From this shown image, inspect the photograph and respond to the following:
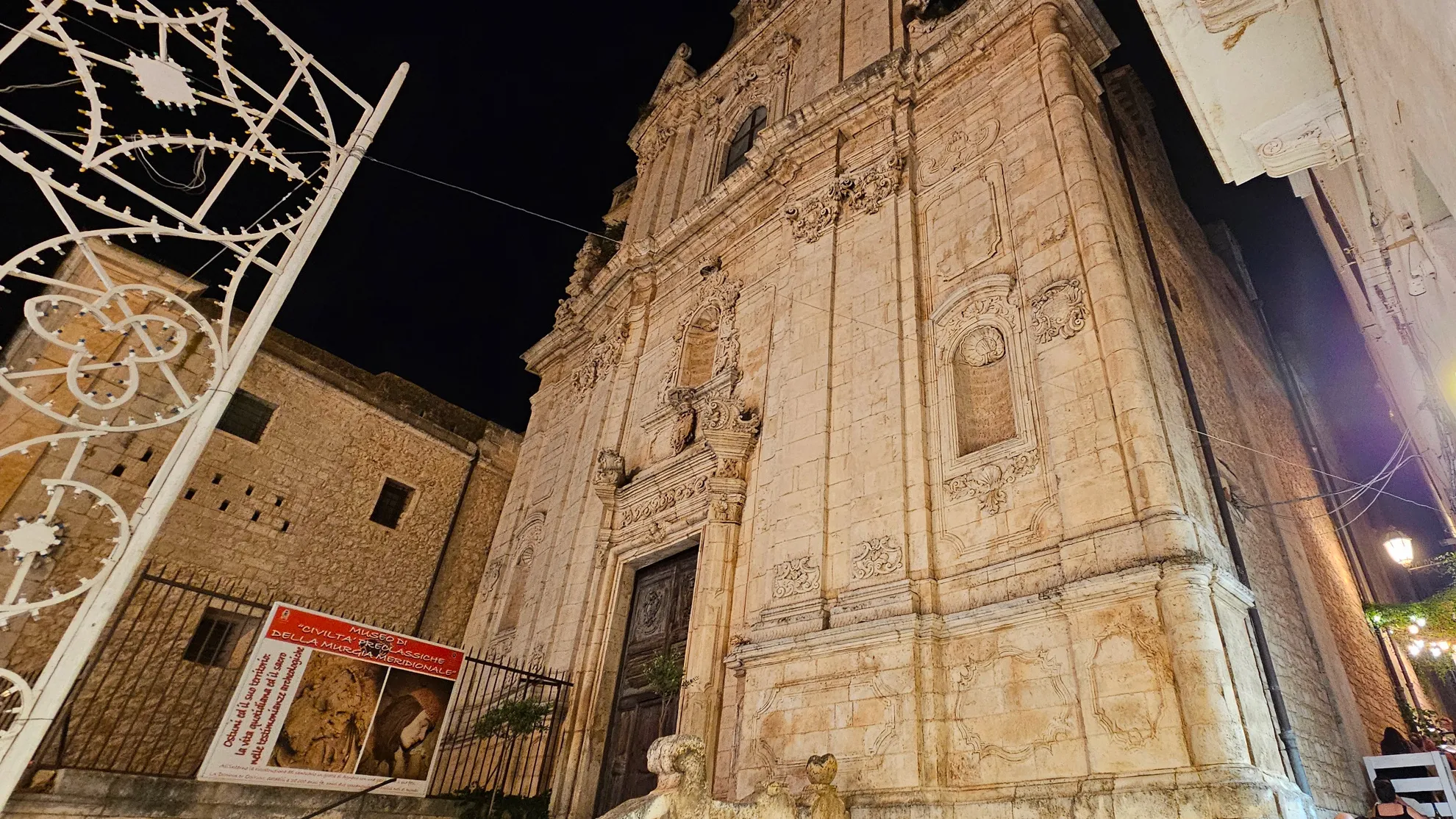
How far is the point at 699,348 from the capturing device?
12.4m

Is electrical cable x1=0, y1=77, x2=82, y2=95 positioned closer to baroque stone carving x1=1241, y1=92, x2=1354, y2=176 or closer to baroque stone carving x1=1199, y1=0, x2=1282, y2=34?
baroque stone carving x1=1199, y1=0, x2=1282, y2=34

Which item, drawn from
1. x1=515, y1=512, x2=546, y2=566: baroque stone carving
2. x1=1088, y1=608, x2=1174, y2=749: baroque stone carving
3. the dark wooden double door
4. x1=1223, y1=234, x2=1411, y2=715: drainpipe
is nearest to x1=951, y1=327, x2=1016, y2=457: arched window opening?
x1=1088, y1=608, x2=1174, y2=749: baroque stone carving

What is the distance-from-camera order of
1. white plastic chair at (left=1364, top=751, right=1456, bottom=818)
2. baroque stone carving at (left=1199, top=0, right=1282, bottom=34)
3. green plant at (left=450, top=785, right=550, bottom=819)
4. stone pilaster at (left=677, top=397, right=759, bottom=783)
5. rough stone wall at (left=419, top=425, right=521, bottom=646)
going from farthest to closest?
1. rough stone wall at (left=419, top=425, right=521, bottom=646)
2. stone pilaster at (left=677, top=397, right=759, bottom=783)
3. green plant at (left=450, top=785, right=550, bottom=819)
4. white plastic chair at (left=1364, top=751, right=1456, bottom=818)
5. baroque stone carving at (left=1199, top=0, right=1282, bottom=34)

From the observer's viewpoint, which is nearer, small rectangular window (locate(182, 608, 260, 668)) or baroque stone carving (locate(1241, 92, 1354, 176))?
baroque stone carving (locate(1241, 92, 1354, 176))

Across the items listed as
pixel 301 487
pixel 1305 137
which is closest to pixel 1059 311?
pixel 1305 137

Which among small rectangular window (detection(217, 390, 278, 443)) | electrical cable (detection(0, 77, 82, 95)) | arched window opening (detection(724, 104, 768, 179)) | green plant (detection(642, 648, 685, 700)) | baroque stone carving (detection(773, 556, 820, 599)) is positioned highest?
arched window opening (detection(724, 104, 768, 179))

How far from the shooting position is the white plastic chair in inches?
251

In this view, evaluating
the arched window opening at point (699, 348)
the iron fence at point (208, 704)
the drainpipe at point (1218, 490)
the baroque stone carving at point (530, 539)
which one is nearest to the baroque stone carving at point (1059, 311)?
the drainpipe at point (1218, 490)

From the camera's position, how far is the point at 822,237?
34.0 feet

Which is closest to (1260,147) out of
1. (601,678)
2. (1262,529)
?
(1262,529)

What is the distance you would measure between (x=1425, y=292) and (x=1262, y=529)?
4.64 m

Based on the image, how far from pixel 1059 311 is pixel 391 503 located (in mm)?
13509

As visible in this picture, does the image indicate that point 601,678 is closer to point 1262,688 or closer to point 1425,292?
point 1262,688

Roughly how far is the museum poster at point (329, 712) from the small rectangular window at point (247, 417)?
8.13 metres
